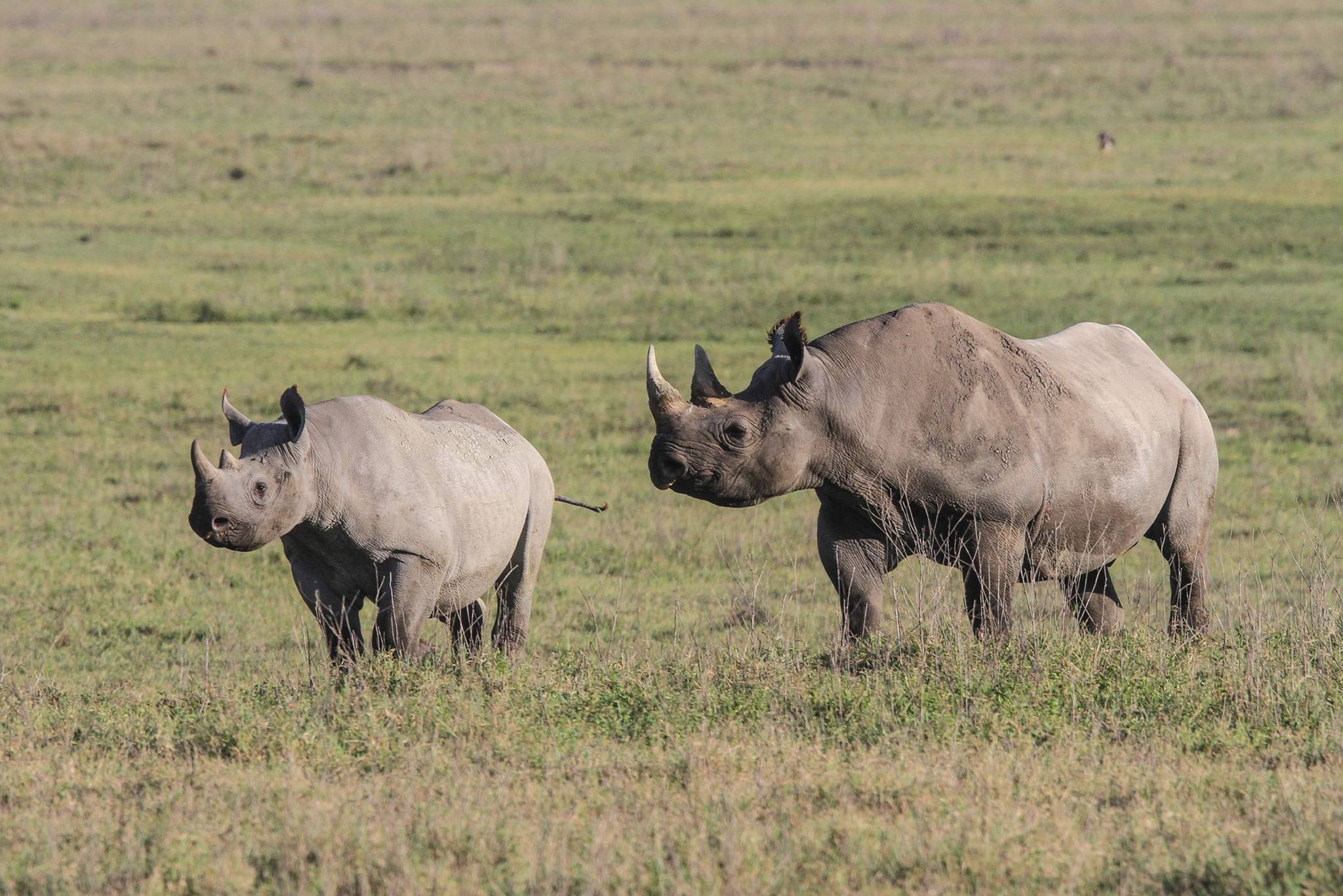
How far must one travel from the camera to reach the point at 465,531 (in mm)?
8539

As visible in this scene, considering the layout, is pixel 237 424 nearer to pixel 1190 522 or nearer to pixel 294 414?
pixel 294 414

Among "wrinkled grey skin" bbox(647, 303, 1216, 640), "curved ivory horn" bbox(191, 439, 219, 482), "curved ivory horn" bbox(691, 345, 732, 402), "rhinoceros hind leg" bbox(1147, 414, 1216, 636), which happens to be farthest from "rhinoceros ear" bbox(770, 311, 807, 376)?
"curved ivory horn" bbox(191, 439, 219, 482)

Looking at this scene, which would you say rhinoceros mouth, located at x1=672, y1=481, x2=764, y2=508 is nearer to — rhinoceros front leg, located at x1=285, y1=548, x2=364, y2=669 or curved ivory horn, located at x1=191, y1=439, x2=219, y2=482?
rhinoceros front leg, located at x1=285, y1=548, x2=364, y2=669

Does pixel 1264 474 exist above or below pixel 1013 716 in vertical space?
below

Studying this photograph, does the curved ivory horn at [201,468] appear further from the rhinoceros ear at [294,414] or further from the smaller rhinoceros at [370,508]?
the rhinoceros ear at [294,414]

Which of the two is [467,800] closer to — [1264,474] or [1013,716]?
[1013,716]

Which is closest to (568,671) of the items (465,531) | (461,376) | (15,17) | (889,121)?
(465,531)

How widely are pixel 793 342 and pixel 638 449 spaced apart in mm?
9071

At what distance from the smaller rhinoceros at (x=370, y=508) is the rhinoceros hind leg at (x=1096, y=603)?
2613 mm

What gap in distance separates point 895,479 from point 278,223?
914 inches

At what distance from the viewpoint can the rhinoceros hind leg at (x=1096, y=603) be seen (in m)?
8.56

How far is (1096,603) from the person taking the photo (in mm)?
8586

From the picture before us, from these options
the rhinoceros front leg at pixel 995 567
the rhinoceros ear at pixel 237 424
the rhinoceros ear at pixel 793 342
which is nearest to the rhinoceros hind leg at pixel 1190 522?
the rhinoceros front leg at pixel 995 567

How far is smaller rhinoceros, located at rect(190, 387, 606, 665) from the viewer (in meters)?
7.56
